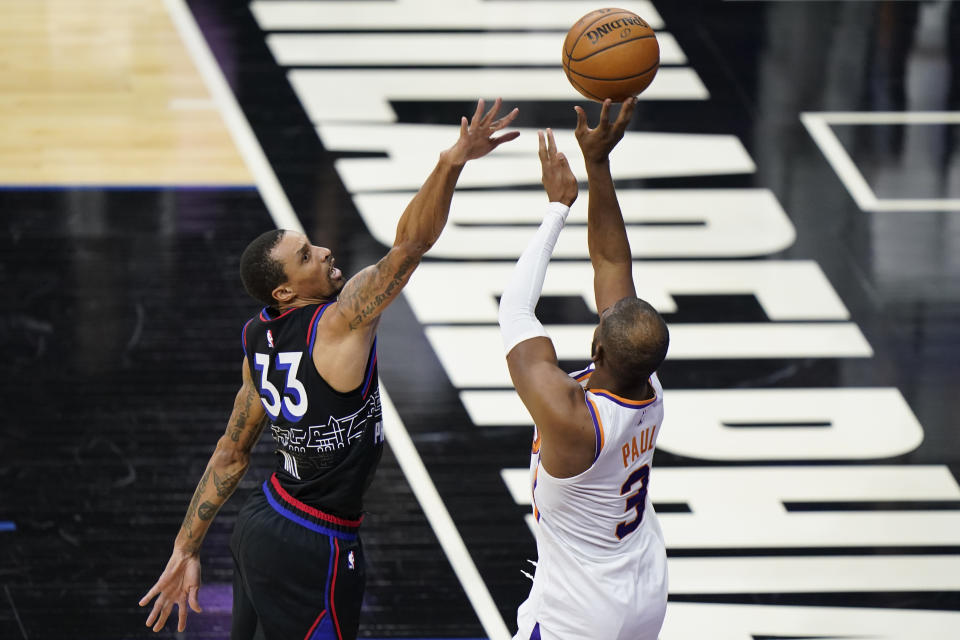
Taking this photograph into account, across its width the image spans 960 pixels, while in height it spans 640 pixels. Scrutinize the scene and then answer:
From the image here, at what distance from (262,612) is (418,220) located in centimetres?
147

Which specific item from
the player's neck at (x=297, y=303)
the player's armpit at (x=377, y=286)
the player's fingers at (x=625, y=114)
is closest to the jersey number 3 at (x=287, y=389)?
the player's neck at (x=297, y=303)

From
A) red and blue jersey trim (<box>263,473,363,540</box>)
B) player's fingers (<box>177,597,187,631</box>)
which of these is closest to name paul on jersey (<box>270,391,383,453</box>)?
red and blue jersey trim (<box>263,473,363,540</box>)

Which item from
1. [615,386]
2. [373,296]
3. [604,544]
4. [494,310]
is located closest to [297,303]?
[373,296]

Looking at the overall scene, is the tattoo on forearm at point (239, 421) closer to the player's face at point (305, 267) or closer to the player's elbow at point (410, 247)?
the player's face at point (305, 267)

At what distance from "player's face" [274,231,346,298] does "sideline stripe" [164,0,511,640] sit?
6.09 ft

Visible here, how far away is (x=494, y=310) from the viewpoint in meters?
7.47

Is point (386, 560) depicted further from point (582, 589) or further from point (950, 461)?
point (950, 461)

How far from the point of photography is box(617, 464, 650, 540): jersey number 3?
12.5 ft

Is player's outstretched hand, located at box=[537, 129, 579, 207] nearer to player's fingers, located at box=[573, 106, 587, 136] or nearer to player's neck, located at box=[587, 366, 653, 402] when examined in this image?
player's fingers, located at box=[573, 106, 587, 136]

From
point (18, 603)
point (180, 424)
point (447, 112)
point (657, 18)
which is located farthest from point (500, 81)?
point (18, 603)

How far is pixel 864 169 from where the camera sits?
870 centimetres

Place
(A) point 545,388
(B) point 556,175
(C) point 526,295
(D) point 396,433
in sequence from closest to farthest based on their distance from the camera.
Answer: (A) point 545,388 < (C) point 526,295 < (B) point 556,175 < (D) point 396,433

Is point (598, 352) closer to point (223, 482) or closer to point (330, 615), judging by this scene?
point (330, 615)

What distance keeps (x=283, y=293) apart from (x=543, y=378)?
110 centimetres
